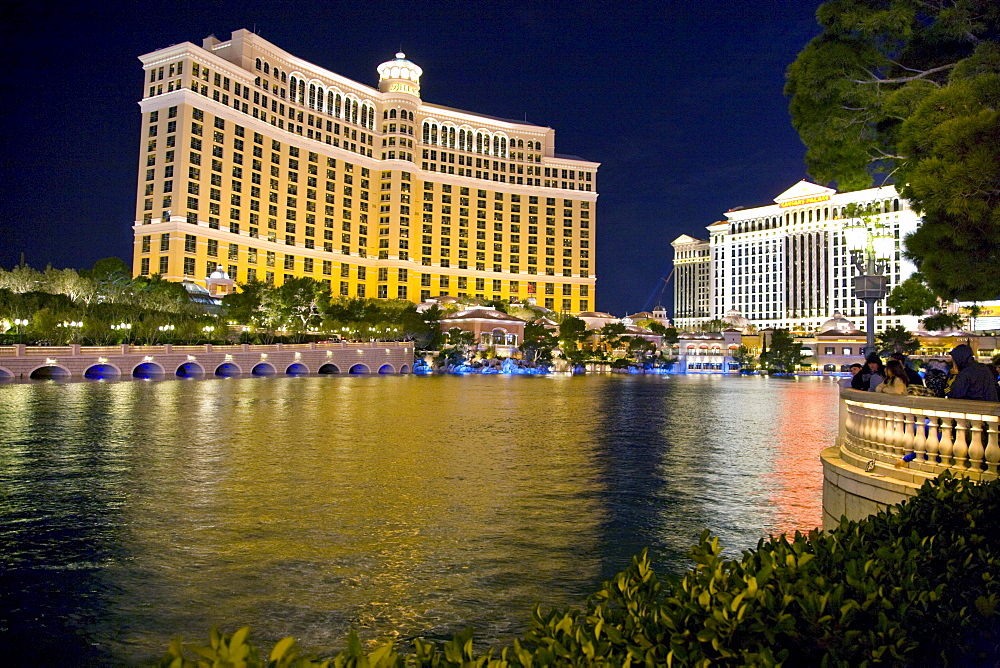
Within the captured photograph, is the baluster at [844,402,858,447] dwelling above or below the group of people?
below

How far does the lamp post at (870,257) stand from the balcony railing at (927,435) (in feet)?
26.1

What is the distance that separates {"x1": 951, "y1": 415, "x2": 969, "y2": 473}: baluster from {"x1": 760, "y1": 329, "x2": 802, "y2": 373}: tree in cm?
9987

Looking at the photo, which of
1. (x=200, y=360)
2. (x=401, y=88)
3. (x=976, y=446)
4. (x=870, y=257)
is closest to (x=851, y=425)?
(x=976, y=446)

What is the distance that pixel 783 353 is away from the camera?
327ft

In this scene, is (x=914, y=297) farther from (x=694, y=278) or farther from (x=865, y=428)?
(x=694, y=278)

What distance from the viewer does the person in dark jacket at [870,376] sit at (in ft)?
→ 32.0

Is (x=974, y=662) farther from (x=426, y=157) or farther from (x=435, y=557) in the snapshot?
(x=426, y=157)

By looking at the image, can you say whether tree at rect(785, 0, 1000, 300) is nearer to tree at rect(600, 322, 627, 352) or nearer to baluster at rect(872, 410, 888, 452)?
baluster at rect(872, 410, 888, 452)

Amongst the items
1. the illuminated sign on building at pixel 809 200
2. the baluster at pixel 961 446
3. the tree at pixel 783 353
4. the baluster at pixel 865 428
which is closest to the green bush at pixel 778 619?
the baluster at pixel 961 446

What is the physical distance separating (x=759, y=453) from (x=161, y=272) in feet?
285

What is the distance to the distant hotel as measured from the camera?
139 meters

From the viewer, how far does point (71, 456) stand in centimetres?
1409

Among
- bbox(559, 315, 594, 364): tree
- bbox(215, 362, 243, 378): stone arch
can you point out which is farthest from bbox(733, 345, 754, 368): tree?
bbox(215, 362, 243, 378): stone arch

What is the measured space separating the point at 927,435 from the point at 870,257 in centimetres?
972
